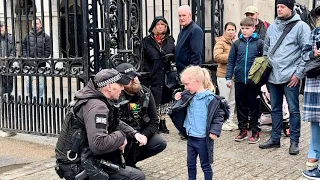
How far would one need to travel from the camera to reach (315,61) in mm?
4742

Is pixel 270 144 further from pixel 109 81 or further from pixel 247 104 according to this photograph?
pixel 109 81

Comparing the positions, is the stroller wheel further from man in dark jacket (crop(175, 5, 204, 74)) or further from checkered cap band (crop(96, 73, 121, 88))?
checkered cap band (crop(96, 73, 121, 88))

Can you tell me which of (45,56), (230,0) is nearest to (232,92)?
(230,0)

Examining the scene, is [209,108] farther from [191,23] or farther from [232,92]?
[232,92]

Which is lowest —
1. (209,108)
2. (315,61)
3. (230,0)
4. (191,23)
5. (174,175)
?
(174,175)

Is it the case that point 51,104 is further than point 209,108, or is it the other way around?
point 51,104

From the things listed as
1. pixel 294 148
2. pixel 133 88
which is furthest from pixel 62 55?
pixel 294 148

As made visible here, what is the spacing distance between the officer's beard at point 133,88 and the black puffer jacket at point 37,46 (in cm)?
239

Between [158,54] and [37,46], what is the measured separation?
70.4 inches

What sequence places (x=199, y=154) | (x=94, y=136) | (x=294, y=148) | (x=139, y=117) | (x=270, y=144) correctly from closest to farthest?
1. (x=94, y=136)
2. (x=199, y=154)
3. (x=139, y=117)
4. (x=294, y=148)
5. (x=270, y=144)

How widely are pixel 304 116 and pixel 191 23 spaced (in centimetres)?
231

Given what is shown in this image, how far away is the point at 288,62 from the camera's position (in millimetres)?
5633

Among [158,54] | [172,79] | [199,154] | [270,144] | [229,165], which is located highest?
[158,54]

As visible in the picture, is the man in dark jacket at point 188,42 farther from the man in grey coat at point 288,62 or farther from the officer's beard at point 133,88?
the officer's beard at point 133,88
